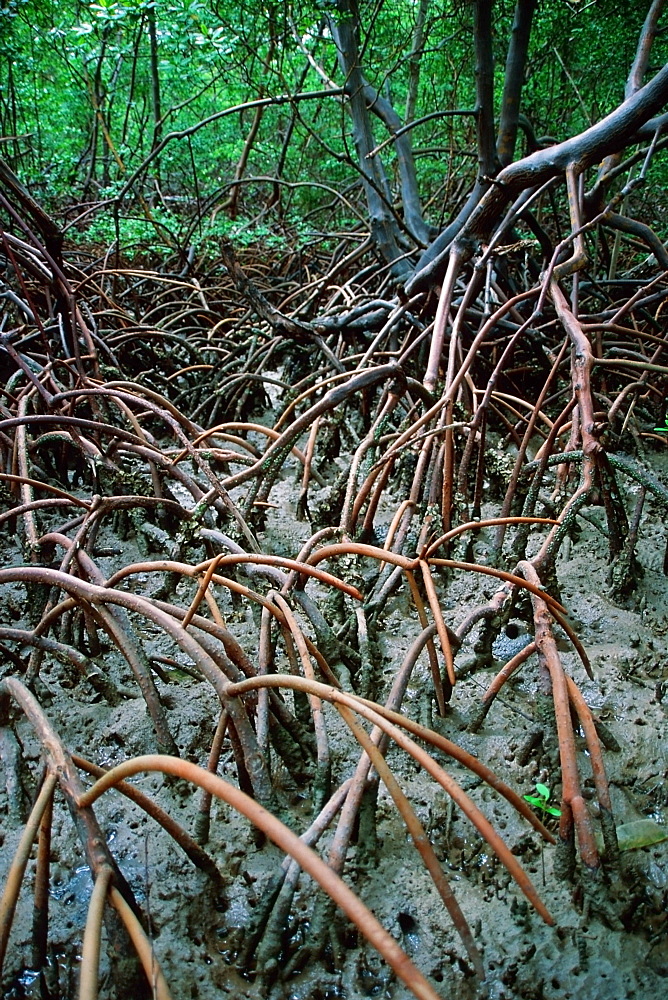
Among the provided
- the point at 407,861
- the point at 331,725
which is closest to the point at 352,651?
the point at 331,725

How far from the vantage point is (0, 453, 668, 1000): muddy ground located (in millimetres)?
939

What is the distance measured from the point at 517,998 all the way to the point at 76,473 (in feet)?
7.14

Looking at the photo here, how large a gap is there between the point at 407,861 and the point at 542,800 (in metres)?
0.28

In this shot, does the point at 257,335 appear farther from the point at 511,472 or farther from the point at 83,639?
the point at 83,639

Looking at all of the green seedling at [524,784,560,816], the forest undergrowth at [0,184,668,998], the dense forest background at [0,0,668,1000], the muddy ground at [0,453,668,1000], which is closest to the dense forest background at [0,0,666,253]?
the dense forest background at [0,0,668,1000]

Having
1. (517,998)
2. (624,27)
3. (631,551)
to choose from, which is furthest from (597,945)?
(624,27)

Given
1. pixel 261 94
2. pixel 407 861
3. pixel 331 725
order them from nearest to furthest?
pixel 407 861 → pixel 331 725 → pixel 261 94

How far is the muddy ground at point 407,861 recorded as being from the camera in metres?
0.94

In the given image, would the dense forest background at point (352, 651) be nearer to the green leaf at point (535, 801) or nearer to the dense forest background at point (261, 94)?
the green leaf at point (535, 801)

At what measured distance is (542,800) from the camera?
3.94 feet

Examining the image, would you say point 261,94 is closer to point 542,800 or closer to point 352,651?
point 352,651

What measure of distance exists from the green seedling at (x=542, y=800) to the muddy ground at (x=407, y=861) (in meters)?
0.02

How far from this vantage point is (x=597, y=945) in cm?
97

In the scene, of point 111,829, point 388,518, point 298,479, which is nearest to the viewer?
point 111,829
